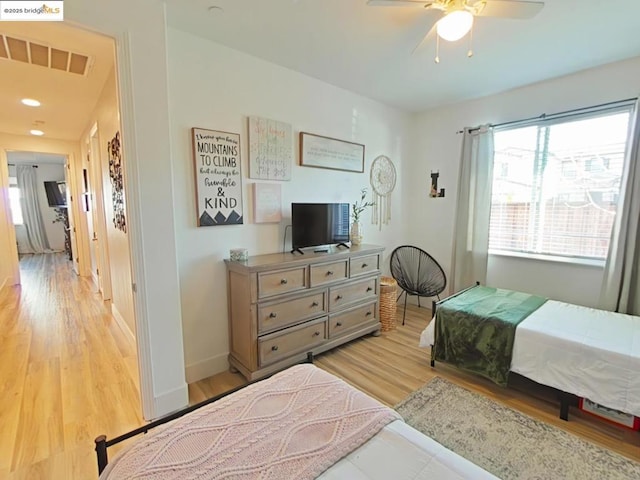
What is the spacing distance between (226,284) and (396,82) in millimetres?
2581

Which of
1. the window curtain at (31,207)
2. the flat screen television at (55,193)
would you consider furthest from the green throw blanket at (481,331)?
the window curtain at (31,207)

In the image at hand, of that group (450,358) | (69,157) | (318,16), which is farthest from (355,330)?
(69,157)

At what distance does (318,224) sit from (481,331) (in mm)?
1614

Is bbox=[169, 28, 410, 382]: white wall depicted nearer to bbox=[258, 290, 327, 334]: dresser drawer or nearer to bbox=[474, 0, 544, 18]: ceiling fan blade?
bbox=[258, 290, 327, 334]: dresser drawer

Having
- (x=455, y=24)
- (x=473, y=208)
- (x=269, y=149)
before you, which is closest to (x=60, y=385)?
(x=269, y=149)

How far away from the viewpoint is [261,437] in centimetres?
98

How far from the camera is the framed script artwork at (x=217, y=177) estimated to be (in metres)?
2.29

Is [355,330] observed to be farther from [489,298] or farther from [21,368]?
[21,368]

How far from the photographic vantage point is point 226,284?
250cm

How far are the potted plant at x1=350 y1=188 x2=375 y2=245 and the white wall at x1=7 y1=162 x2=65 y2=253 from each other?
902 centimetres

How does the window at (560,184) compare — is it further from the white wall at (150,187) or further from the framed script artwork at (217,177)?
the white wall at (150,187)

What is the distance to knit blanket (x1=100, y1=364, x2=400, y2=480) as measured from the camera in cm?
87

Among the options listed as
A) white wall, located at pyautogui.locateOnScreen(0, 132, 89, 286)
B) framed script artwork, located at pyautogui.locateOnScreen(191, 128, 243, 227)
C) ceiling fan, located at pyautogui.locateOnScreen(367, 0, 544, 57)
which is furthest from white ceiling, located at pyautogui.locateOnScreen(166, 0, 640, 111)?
white wall, located at pyautogui.locateOnScreen(0, 132, 89, 286)
